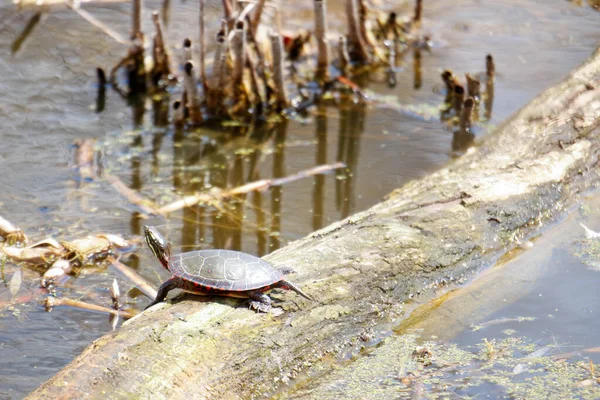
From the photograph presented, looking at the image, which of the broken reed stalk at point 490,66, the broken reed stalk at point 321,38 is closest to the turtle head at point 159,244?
the broken reed stalk at point 321,38

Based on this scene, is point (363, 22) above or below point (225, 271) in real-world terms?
above

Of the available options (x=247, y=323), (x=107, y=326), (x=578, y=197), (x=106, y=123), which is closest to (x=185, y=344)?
(x=247, y=323)

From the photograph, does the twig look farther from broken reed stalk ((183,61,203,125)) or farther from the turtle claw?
the turtle claw

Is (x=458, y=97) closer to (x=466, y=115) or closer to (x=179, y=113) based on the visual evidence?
(x=466, y=115)

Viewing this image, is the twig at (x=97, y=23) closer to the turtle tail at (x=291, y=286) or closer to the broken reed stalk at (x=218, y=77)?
the broken reed stalk at (x=218, y=77)

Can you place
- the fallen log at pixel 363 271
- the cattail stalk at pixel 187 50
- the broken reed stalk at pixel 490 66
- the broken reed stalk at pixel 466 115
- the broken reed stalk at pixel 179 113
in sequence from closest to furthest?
the fallen log at pixel 363 271 < the cattail stalk at pixel 187 50 < the broken reed stalk at pixel 466 115 < the broken reed stalk at pixel 179 113 < the broken reed stalk at pixel 490 66

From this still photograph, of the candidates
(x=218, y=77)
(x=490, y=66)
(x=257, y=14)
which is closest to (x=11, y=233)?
(x=218, y=77)

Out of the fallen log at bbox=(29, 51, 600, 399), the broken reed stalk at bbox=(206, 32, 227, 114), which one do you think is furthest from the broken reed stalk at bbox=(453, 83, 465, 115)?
the broken reed stalk at bbox=(206, 32, 227, 114)
